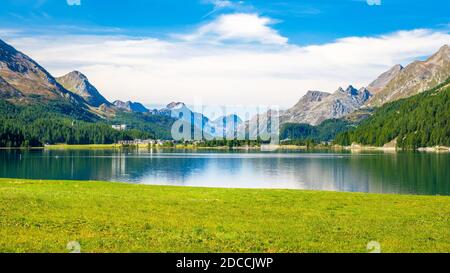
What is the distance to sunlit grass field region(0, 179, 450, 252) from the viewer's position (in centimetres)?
2403

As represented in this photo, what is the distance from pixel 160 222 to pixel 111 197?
16988 millimetres

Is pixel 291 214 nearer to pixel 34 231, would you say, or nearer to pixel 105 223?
pixel 105 223

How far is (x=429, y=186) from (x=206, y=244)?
249 feet

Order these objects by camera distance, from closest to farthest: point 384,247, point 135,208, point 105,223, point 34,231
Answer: point 384,247
point 34,231
point 105,223
point 135,208

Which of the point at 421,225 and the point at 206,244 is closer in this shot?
the point at 206,244

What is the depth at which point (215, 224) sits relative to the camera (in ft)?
103

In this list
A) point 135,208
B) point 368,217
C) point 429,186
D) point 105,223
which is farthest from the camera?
point 429,186

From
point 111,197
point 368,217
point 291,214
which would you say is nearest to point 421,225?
point 368,217

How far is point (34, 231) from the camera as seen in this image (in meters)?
26.7

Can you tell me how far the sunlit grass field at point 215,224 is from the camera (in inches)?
946
